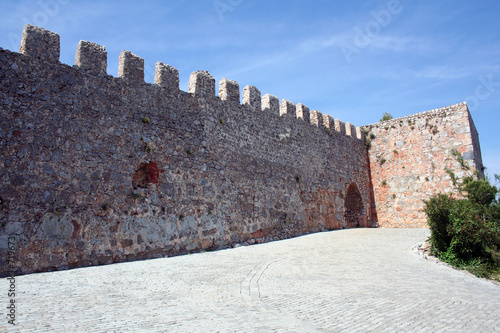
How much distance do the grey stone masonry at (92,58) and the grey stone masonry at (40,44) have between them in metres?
0.53

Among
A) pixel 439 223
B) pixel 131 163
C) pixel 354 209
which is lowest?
pixel 439 223

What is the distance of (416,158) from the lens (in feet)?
58.3

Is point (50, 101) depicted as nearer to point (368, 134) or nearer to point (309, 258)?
point (309, 258)

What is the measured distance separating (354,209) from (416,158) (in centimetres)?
359

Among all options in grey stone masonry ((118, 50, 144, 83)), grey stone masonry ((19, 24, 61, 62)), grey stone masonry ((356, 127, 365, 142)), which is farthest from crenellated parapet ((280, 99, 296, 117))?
grey stone masonry ((19, 24, 61, 62))

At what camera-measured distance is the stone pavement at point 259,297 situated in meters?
4.50

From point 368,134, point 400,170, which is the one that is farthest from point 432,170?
point 368,134

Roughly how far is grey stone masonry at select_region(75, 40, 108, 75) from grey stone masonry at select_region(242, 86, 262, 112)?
4.93m

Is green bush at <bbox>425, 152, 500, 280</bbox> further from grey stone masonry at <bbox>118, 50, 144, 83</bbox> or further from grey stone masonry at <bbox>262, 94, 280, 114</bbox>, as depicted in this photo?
grey stone masonry at <bbox>118, 50, 144, 83</bbox>

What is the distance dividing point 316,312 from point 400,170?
14543 millimetres

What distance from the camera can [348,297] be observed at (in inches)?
233

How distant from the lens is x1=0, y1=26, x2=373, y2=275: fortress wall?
8000 millimetres

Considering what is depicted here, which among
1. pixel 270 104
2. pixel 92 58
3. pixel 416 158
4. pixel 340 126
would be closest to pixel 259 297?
pixel 92 58

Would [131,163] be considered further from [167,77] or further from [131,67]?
[167,77]
